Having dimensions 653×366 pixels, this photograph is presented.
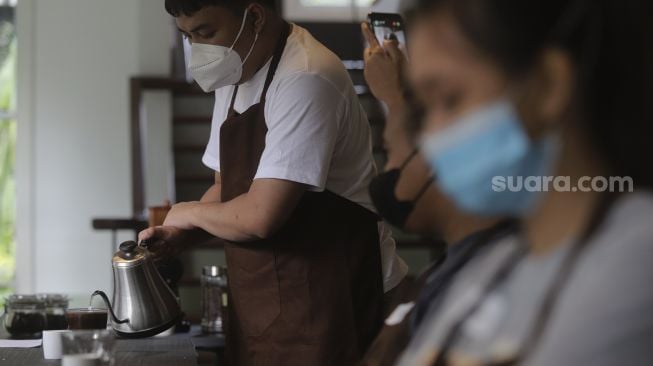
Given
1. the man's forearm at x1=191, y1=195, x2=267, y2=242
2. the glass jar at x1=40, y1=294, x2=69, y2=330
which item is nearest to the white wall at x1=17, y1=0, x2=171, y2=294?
the glass jar at x1=40, y1=294, x2=69, y2=330

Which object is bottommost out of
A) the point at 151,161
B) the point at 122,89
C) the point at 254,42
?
the point at 151,161

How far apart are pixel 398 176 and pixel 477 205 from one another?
0.72 metres

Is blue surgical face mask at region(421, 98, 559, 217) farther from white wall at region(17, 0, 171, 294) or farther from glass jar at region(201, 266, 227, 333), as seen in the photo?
white wall at region(17, 0, 171, 294)

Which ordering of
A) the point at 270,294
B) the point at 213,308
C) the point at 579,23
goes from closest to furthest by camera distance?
the point at 579,23 → the point at 270,294 → the point at 213,308

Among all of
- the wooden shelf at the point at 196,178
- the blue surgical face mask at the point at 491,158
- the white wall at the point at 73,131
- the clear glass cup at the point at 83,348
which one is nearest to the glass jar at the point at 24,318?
the clear glass cup at the point at 83,348

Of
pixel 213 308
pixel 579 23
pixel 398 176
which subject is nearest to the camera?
pixel 579 23

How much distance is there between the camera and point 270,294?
96.1 inches

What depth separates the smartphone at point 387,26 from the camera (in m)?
2.24

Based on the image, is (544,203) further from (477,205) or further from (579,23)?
(579,23)

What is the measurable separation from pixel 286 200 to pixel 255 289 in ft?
0.95

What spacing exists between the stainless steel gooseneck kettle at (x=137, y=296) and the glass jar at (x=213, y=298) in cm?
77

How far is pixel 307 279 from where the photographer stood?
241cm

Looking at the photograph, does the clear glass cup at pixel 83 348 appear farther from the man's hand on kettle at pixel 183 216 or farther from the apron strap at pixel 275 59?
the apron strap at pixel 275 59

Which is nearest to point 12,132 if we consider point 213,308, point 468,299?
point 213,308
